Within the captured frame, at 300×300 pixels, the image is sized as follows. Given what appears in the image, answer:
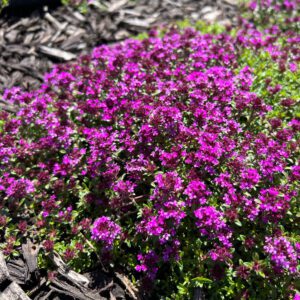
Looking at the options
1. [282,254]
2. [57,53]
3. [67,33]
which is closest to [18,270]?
[282,254]

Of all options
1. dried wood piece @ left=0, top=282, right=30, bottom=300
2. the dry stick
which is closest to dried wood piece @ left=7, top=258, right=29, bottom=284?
dried wood piece @ left=0, top=282, right=30, bottom=300

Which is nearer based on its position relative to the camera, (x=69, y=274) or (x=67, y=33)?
(x=69, y=274)

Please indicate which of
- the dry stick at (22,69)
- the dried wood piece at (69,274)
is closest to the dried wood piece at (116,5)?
the dry stick at (22,69)

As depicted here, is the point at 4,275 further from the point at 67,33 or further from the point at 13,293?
the point at 67,33

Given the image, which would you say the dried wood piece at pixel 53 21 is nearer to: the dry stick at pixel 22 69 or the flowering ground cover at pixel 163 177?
the dry stick at pixel 22 69

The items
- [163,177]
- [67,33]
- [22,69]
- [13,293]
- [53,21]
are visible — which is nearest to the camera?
[13,293]

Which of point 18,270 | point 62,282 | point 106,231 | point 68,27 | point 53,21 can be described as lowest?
point 62,282

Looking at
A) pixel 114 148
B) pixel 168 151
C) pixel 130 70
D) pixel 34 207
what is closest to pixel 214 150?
pixel 168 151
